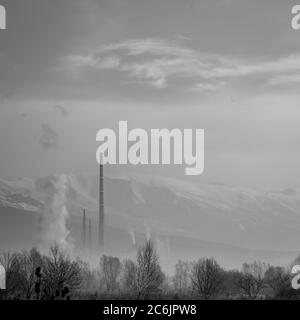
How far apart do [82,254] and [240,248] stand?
62.8 meters

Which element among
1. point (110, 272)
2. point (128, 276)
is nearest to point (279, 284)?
point (128, 276)

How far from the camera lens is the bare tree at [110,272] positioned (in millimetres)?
64150

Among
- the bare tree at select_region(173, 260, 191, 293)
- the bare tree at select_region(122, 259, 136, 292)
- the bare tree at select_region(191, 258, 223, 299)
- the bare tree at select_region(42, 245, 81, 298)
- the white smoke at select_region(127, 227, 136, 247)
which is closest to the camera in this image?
the bare tree at select_region(42, 245, 81, 298)

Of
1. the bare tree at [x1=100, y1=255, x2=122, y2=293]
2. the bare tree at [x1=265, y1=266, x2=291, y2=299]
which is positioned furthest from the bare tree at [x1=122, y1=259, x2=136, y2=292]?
the bare tree at [x1=265, y1=266, x2=291, y2=299]

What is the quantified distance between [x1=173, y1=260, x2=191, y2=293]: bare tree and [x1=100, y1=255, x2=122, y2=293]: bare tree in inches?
213

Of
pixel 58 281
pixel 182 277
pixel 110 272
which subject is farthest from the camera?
pixel 182 277

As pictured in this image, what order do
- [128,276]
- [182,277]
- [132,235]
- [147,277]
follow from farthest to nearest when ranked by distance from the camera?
1. [132,235]
2. [182,277]
3. [128,276]
4. [147,277]

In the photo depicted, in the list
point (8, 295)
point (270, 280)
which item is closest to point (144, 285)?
point (270, 280)

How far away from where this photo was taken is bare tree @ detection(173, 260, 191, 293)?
67156 mm

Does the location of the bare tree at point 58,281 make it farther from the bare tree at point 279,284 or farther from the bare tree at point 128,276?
the bare tree at point 279,284

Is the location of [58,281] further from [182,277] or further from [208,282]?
[182,277]

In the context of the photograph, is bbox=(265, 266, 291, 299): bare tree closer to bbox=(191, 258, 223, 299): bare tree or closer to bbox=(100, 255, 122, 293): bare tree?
bbox=(191, 258, 223, 299): bare tree

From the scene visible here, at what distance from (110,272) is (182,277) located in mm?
8066

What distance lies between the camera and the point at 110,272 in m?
70.4
